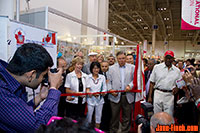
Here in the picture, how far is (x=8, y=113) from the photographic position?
2.57 feet

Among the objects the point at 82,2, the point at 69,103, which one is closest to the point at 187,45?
the point at 82,2

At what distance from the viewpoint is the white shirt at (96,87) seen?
129 inches

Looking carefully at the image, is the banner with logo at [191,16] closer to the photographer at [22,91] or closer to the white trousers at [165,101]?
the white trousers at [165,101]

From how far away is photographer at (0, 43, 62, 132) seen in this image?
79 centimetres

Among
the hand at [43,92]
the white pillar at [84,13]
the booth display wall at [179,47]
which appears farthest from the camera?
the booth display wall at [179,47]

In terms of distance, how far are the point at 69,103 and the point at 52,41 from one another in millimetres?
1240

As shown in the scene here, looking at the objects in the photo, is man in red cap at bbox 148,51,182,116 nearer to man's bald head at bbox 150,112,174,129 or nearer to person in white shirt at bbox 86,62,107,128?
person in white shirt at bbox 86,62,107,128

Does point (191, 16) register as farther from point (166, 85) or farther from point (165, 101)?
point (165, 101)

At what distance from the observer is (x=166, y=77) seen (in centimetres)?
348

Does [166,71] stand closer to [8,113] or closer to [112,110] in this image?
[112,110]

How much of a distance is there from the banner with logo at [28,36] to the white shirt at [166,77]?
2.25 meters

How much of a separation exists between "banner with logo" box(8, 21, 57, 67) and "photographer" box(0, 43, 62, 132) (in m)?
1.25

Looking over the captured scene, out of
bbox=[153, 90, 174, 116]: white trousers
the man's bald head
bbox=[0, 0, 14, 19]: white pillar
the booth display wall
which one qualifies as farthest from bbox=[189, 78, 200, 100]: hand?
the booth display wall

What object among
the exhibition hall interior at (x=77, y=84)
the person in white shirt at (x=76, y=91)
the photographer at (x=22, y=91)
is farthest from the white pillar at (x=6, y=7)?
the photographer at (x=22, y=91)
